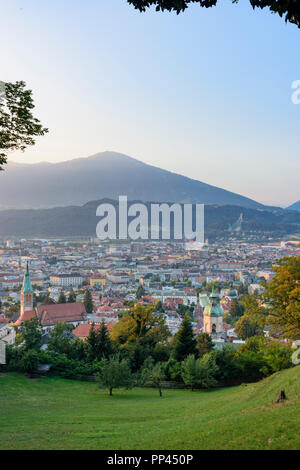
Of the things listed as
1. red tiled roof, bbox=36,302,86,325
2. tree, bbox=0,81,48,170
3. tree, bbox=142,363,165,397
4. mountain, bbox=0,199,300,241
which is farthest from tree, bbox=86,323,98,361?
mountain, bbox=0,199,300,241

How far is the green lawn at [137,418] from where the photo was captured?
4.68 m

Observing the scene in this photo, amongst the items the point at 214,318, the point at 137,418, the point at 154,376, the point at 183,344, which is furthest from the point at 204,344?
the point at 137,418

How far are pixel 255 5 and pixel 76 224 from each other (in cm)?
14976

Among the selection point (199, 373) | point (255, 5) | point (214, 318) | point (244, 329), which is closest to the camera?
point (255, 5)

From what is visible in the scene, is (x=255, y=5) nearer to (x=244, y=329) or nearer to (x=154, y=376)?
(x=154, y=376)

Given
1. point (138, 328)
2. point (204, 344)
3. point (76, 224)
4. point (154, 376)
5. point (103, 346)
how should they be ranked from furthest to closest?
point (76, 224)
point (138, 328)
point (204, 344)
point (103, 346)
point (154, 376)

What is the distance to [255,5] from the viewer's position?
160 inches

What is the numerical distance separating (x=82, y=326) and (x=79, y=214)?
12728 centimetres

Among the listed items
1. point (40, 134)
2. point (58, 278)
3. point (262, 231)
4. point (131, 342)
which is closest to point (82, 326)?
point (131, 342)

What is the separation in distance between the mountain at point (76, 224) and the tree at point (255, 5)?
442 ft

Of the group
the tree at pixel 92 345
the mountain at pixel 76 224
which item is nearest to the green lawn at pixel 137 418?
the tree at pixel 92 345

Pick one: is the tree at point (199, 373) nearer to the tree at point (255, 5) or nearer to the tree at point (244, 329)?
the tree at point (255, 5)

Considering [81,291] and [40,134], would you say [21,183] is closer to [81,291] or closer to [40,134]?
[81,291]

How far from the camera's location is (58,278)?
228 ft
